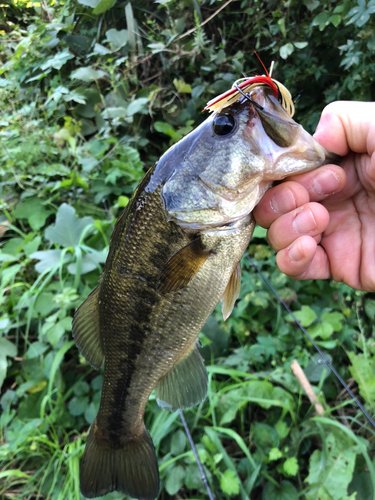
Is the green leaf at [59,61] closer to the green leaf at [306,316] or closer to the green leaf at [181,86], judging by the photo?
the green leaf at [181,86]

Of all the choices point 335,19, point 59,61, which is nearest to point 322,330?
point 335,19

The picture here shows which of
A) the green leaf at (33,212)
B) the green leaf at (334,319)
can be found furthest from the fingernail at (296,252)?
the green leaf at (33,212)

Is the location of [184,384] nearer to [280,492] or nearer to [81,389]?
[280,492]

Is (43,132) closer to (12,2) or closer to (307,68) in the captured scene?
(307,68)

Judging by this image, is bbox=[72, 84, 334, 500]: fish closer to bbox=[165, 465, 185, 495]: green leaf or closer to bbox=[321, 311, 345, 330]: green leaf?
bbox=[165, 465, 185, 495]: green leaf

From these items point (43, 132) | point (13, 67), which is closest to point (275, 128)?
point (43, 132)

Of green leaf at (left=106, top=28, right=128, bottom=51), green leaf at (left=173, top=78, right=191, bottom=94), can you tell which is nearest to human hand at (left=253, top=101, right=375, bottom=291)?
green leaf at (left=173, top=78, right=191, bottom=94)
